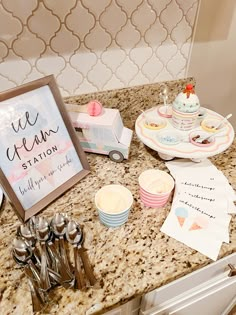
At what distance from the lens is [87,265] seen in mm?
587

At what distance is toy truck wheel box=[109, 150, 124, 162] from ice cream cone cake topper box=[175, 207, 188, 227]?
247 mm

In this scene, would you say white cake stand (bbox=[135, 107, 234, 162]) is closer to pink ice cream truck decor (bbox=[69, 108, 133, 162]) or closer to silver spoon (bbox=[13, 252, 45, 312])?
pink ice cream truck decor (bbox=[69, 108, 133, 162])

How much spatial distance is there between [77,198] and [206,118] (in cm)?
52

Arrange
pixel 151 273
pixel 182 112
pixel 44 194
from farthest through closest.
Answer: pixel 182 112 → pixel 44 194 → pixel 151 273

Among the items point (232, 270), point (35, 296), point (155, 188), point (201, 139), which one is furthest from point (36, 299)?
point (201, 139)

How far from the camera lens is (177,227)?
2.20ft

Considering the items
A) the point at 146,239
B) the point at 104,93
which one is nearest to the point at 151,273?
the point at 146,239

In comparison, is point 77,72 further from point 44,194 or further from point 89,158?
point 44,194

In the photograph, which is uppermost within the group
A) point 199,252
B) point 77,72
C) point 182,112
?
point 77,72

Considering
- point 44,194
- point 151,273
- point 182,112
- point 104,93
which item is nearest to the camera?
point 151,273

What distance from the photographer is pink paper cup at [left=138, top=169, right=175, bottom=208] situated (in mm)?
690

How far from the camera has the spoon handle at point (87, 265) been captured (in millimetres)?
567

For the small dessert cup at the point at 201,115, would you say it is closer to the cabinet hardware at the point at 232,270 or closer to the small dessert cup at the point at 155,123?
the small dessert cup at the point at 155,123

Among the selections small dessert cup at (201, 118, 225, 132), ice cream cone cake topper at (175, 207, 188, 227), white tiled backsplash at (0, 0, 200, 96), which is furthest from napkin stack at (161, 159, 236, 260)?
white tiled backsplash at (0, 0, 200, 96)
